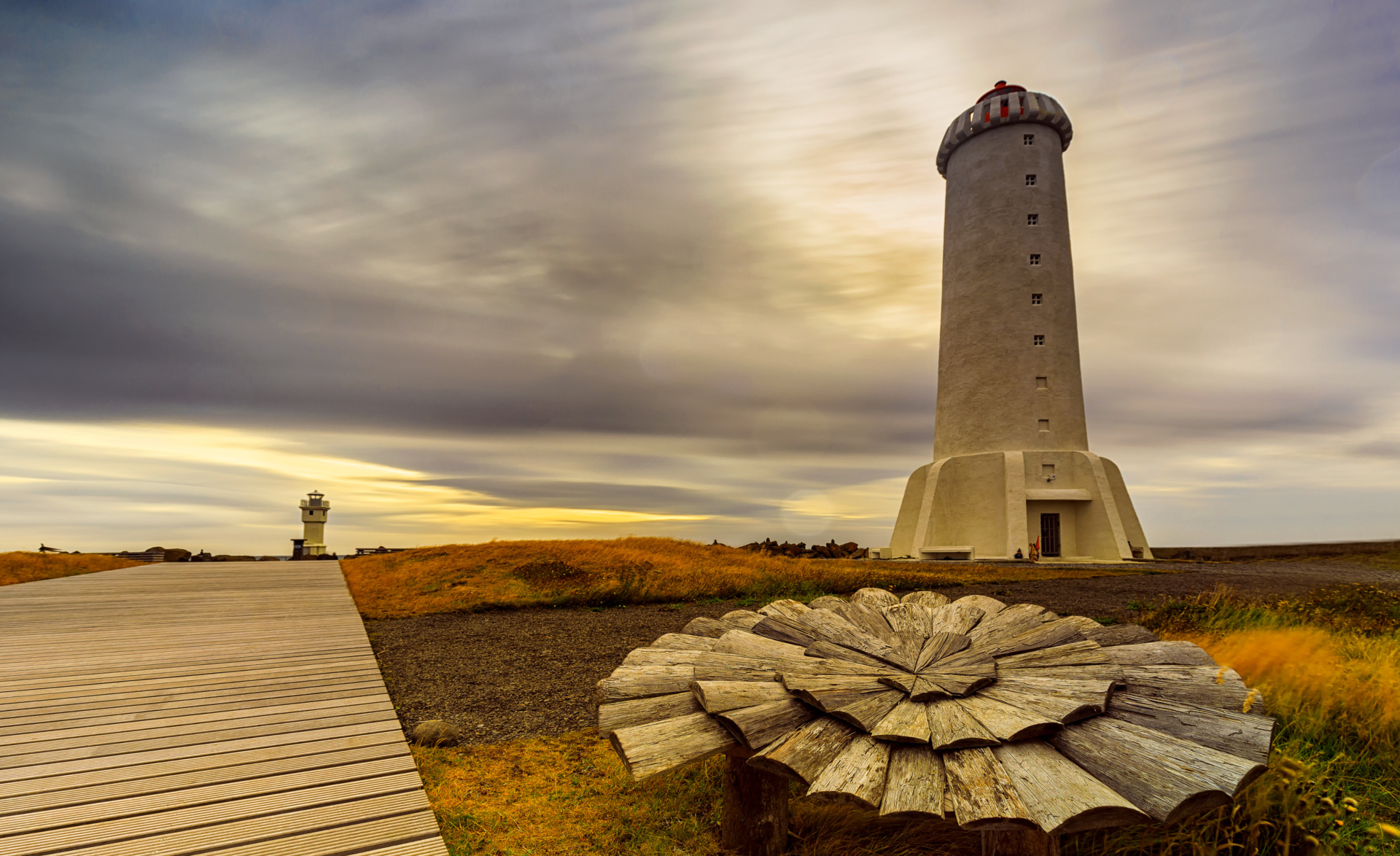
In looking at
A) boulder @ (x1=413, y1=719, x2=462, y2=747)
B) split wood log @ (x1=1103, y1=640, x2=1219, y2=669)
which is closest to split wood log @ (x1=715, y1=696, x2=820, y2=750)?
split wood log @ (x1=1103, y1=640, x2=1219, y2=669)

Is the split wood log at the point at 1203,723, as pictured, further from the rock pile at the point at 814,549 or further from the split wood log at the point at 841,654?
the rock pile at the point at 814,549

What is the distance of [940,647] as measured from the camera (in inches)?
120

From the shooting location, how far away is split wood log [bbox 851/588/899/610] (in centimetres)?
390

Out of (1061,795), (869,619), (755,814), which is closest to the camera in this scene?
(1061,795)

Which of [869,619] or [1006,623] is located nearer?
[1006,623]

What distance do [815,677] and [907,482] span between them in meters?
25.9

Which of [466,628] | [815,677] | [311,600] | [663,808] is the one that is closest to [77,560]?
[311,600]

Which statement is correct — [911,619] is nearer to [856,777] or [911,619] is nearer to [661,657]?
[661,657]

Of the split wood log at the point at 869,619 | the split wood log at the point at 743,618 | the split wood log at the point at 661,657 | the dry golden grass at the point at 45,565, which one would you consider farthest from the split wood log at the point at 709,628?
the dry golden grass at the point at 45,565

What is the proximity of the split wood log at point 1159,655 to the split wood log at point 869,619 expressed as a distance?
977mm

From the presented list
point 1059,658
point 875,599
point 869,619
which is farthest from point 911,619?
point 1059,658

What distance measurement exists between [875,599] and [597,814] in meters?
2.07

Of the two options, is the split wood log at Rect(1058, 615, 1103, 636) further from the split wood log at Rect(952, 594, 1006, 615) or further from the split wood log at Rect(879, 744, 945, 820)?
the split wood log at Rect(879, 744, 945, 820)

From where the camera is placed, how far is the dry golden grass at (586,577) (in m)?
10.9
